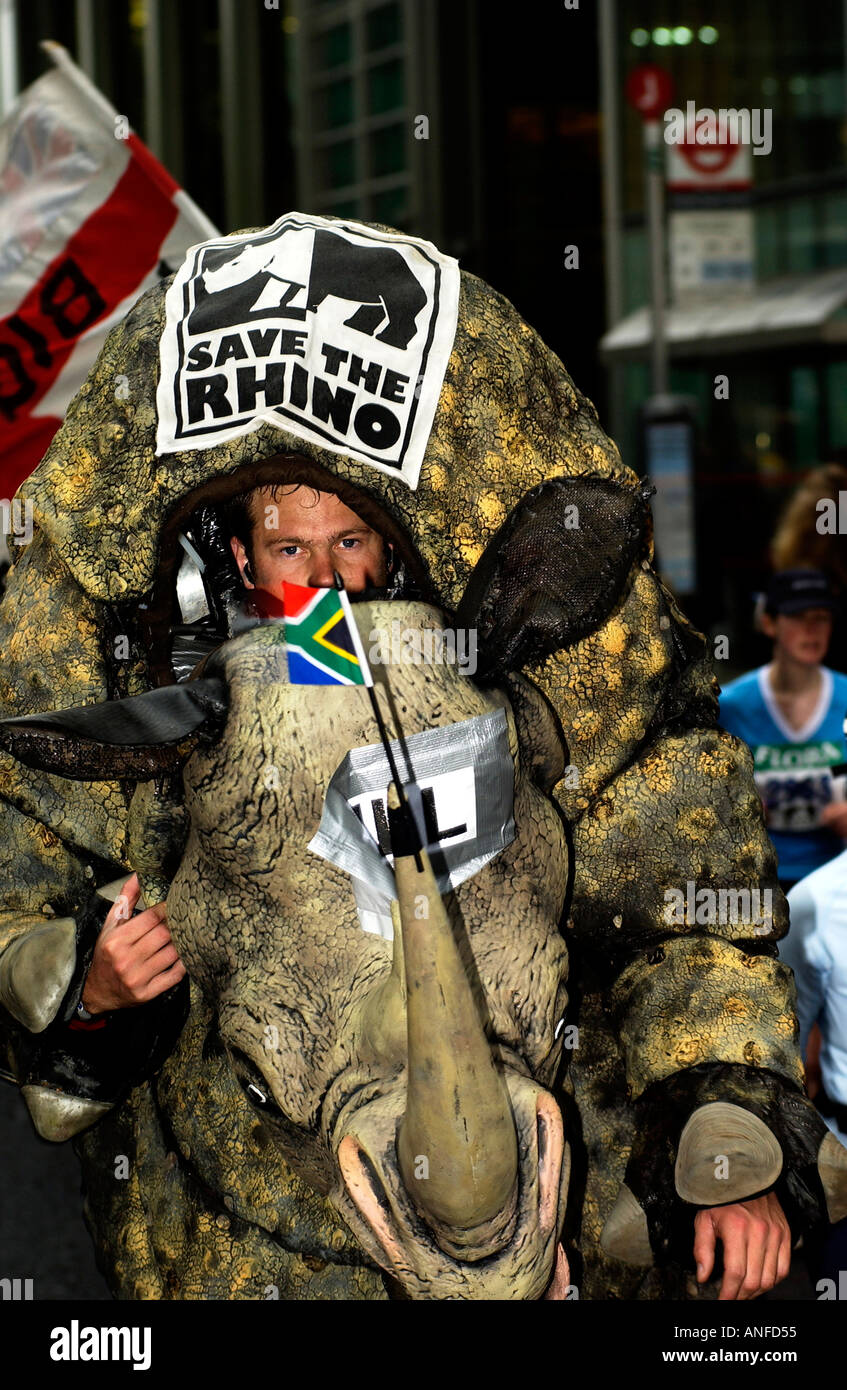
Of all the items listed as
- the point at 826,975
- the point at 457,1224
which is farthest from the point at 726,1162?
the point at 826,975

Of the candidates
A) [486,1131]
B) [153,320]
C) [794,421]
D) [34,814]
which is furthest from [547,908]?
[794,421]

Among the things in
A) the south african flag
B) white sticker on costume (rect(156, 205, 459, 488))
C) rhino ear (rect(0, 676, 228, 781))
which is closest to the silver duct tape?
the south african flag

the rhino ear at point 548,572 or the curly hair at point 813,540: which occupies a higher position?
the curly hair at point 813,540

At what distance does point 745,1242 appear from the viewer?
2236mm

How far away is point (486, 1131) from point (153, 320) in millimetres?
1391

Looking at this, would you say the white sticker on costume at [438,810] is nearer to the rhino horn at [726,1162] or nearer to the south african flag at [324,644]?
the south african flag at [324,644]

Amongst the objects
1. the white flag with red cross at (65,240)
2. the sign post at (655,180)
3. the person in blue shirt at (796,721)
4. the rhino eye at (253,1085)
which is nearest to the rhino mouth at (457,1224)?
the rhino eye at (253,1085)

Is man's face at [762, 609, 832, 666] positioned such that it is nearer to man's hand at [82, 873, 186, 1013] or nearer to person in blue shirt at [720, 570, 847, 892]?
person in blue shirt at [720, 570, 847, 892]

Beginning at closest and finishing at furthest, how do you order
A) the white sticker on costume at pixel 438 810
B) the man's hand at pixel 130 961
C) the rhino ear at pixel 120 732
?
the white sticker on costume at pixel 438 810 → the rhino ear at pixel 120 732 → the man's hand at pixel 130 961

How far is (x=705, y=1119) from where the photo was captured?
227 cm

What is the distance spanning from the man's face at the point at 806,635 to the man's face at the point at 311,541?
3555 millimetres

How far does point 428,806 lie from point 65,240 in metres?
3.62

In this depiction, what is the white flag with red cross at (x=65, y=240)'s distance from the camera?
16.0ft

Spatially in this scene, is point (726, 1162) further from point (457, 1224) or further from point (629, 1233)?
point (457, 1224)
